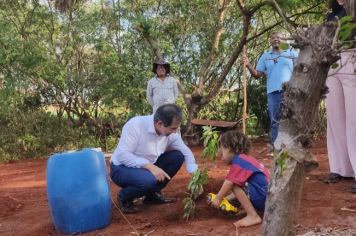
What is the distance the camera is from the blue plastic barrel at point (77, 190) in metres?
3.66

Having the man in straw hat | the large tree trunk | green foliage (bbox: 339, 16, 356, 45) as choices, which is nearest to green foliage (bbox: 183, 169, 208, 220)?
the large tree trunk

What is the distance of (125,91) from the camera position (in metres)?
8.66

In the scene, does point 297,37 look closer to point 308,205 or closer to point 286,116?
point 286,116

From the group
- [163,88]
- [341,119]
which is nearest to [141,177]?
[341,119]

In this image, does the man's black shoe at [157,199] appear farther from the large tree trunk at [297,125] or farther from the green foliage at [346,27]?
the green foliage at [346,27]

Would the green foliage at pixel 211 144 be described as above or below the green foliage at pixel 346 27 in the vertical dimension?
below

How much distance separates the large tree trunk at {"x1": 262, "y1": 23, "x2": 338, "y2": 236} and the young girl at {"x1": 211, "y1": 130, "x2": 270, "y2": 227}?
58.0 inches

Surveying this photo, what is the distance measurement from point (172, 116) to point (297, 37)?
1835mm

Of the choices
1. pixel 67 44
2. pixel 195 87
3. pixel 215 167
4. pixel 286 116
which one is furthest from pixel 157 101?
pixel 286 116

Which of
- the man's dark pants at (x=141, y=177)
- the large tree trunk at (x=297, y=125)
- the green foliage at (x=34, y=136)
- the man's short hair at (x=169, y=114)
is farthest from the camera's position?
the green foliage at (x=34, y=136)

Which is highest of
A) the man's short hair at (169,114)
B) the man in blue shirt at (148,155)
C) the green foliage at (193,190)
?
the man's short hair at (169,114)

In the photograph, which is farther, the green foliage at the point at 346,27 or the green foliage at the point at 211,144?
the green foliage at the point at 211,144

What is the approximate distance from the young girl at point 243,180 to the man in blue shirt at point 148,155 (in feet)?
1.44

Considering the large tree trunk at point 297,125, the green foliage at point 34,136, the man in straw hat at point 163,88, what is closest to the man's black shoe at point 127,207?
the large tree trunk at point 297,125
